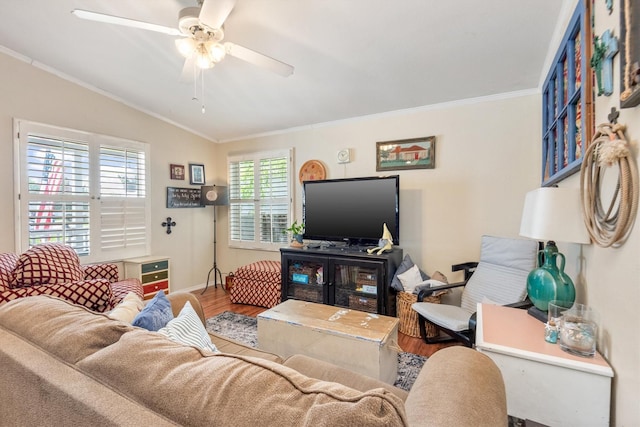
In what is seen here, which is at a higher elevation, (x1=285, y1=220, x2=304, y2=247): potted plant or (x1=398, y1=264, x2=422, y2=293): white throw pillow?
(x1=285, y1=220, x2=304, y2=247): potted plant

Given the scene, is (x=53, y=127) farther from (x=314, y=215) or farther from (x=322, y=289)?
(x=322, y=289)

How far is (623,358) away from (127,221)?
4458mm

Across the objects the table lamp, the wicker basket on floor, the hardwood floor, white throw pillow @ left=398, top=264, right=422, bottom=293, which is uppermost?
the table lamp

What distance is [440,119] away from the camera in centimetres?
319

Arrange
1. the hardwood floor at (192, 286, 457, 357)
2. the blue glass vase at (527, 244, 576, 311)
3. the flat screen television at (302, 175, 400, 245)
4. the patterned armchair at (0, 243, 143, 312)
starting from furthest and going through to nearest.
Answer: the flat screen television at (302, 175, 400, 245), the hardwood floor at (192, 286, 457, 357), the patterned armchair at (0, 243, 143, 312), the blue glass vase at (527, 244, 576, 311)

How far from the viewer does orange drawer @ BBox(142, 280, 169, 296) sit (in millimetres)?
3605

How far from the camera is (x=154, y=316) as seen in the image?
47.1 inches

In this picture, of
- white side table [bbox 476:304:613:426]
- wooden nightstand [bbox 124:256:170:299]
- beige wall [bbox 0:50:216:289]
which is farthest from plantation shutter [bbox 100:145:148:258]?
white side table [bbox 476:304:613:426]

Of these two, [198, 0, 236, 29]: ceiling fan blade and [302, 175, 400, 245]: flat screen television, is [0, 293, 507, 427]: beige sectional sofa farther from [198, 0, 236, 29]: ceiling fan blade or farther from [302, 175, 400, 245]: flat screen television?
[302, 175, 400, 245]: flat screen television

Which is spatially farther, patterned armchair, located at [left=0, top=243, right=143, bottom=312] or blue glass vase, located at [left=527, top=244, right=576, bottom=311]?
patterned armchair, located at [left=0, top=243, right=143, bottom=312]

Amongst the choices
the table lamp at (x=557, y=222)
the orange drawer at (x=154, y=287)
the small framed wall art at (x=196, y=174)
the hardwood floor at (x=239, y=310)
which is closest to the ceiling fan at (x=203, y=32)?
the table lamp at (x=557, y=222)

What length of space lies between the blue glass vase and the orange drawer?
3899mm

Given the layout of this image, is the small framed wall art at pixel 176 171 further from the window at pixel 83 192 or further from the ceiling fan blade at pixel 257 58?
the ceiling fan blade at pixel 257 58

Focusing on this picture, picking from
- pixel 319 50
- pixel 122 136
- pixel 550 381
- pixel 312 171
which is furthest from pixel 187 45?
pixel 550 381
